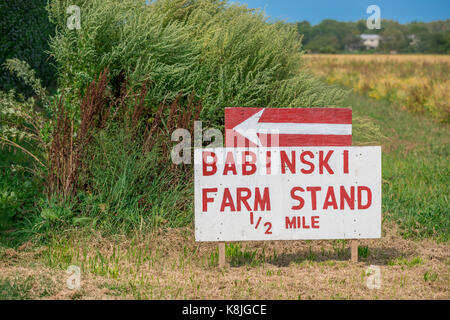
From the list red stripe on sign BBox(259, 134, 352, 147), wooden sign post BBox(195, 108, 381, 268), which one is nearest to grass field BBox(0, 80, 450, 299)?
wooden sign post BBox(195, 108, 381, 268)

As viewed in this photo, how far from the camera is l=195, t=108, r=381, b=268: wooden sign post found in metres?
4.46

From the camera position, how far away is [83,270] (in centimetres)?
429

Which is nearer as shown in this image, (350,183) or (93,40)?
(350,183)

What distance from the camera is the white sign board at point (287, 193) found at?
4.46 meters

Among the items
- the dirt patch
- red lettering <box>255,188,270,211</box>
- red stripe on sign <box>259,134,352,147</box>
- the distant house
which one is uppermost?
the distant house

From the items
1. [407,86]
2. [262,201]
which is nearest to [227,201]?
[262,201]

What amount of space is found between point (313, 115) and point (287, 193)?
0.76 metres

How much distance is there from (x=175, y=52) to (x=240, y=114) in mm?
2471

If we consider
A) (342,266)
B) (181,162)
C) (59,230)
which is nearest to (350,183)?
(342,266)

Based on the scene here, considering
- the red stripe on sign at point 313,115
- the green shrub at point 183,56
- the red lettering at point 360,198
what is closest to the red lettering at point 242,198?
the red stripe on sign at point 313,115

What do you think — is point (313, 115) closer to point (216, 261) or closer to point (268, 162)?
point (268, 162)

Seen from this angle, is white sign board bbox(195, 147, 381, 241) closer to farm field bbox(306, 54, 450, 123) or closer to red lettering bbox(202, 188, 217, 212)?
red lettering bbox(202, 188, 217, 212)

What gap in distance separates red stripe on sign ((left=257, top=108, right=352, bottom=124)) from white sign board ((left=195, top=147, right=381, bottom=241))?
285 millimetres

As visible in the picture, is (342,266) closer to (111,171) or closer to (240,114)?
(240,114)
